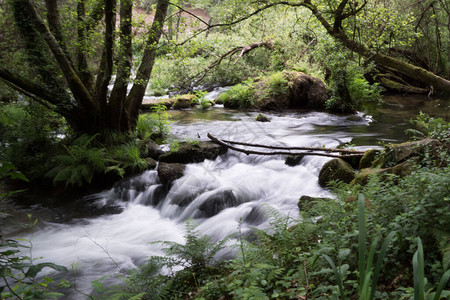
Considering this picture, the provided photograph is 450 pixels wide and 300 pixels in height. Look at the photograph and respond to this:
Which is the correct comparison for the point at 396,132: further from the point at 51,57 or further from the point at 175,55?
the point at 51,57

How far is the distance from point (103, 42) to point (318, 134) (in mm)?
7697

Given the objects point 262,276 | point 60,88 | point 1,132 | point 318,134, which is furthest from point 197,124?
point 262,276

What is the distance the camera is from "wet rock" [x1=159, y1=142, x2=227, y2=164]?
8.95 m

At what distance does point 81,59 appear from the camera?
28.4 ft

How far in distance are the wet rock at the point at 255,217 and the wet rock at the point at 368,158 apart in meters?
2.43

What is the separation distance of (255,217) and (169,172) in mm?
2753

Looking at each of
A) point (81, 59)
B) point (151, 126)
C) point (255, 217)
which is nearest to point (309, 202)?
point (255, 217)

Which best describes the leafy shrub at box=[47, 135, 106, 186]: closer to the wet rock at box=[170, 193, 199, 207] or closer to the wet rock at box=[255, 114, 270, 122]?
the wet rock at box=[170, 193, 199, 207]

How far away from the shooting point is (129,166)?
8469mm

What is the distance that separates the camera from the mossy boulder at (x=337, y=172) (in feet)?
20.9

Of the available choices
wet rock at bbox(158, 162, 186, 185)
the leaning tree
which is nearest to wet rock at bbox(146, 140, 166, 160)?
the leaning tree

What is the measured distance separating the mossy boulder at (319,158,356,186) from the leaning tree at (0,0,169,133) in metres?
5.09

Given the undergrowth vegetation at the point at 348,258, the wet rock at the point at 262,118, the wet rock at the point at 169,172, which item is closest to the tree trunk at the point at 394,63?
the undergrowth vegetation at the point at 348,258

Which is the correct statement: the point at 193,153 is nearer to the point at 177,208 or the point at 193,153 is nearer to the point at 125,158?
the point at 125,158
